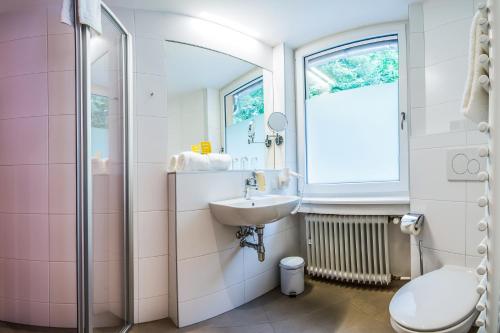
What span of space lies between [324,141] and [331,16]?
0.98 meters

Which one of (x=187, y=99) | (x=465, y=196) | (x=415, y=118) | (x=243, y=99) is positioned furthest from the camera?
(x=243, y=99)

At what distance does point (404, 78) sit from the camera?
1.85 m

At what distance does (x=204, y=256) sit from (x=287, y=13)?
5.85 ft

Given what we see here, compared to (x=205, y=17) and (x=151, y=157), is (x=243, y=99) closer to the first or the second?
(x=205, y=17)

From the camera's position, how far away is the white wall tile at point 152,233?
1479 mm

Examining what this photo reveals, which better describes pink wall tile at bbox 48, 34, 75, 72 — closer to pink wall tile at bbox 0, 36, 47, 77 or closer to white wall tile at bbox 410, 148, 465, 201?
pink wall tile at bbox 0, 36, 47, 77

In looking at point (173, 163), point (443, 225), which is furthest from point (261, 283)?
point (443, 225)

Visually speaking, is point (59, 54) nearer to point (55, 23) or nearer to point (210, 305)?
point (55, 23)

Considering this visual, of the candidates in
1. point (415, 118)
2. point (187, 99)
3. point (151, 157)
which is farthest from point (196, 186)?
point (415, 118)

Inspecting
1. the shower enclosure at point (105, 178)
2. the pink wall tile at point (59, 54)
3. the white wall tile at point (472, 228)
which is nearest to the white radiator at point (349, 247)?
the white wall tile at point (472, 228)

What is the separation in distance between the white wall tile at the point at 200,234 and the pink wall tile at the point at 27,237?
0.78 metres

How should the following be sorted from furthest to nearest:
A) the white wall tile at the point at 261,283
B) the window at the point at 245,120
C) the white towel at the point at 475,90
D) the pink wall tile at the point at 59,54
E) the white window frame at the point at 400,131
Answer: the window at the point at 245,120, the white window frame at the point at 400,131, the white wall tile at the point at 261,283, the pink wall tile at the point at 59,54, the white towel at the point at 475,90

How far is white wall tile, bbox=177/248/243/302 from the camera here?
145cm

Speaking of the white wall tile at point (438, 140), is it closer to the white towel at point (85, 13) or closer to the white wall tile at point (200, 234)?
the white wall tile at point (200, 234)
